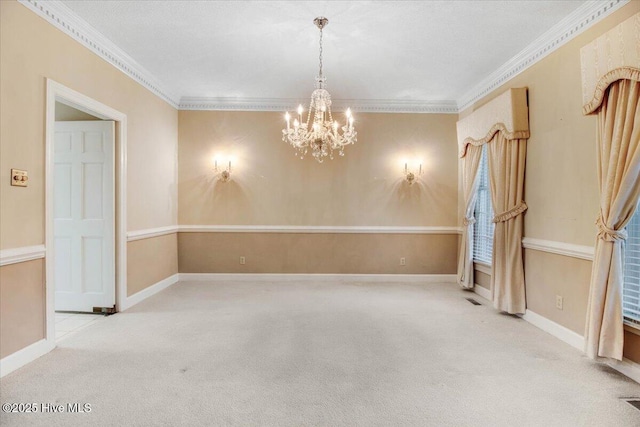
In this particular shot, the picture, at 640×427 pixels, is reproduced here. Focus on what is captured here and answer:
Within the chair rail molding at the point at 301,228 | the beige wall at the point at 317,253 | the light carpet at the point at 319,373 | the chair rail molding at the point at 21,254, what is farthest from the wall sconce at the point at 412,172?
the chair rail molding at the point at 21,254

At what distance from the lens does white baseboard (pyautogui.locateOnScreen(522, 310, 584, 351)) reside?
2938 mm

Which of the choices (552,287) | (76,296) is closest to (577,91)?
(552,287)

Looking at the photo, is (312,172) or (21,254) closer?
(21,254)

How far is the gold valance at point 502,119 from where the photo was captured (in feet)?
12.0

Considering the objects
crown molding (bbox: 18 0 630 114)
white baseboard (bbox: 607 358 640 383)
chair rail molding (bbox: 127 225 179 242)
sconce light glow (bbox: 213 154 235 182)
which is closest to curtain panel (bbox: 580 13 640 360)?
white baseboard (bbox: 607 358 640 383)

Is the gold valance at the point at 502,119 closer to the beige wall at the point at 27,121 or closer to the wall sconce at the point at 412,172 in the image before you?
the wall sconce at the point at 412,172

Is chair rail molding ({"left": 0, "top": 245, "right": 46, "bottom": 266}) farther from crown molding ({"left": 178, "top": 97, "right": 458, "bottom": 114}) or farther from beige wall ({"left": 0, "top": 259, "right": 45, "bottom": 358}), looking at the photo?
crown molding ({"left": 178, "top": 97, "right": 458, "bottom": 114})

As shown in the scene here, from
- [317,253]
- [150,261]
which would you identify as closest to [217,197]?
[150,261]

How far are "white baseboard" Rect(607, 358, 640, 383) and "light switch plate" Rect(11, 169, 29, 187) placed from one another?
481 cm

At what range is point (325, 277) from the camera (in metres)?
5.50

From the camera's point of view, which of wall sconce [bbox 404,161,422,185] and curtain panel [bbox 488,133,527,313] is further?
wall sconce [bbox 404,161,422,185]

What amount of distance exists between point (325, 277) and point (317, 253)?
0.43 m

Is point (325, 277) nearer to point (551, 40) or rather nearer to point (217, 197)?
point (217, 197)

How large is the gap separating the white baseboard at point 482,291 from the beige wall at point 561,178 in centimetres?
84
